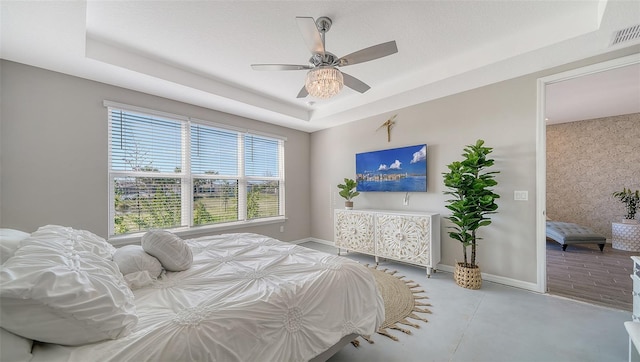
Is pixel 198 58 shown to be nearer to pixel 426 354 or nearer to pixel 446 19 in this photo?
pixel 446 19

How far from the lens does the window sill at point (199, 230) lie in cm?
309

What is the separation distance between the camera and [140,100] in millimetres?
3299

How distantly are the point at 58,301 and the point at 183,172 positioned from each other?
3.13m

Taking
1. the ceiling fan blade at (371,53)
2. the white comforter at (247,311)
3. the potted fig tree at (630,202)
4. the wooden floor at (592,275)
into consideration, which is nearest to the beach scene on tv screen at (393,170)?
the wooden floor at (592,275)

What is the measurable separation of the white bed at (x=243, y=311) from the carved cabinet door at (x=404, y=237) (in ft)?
5.77

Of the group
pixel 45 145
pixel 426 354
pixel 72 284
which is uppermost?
pixel 45 145

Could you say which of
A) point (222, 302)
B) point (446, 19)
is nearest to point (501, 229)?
point (446, 19)

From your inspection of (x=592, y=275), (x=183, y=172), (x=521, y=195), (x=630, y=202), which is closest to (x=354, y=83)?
(x=521, y=195)

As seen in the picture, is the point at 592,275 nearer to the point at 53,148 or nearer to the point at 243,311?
the point at 243,311

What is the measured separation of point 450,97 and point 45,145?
5057mm

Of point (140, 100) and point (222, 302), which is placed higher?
point (140, 100)

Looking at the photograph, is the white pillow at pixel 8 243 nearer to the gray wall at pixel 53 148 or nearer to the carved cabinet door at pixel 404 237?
the gray wall at pixel 53 148

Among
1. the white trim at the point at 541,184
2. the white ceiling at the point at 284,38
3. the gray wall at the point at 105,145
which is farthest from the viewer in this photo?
the white trim at the point at 541,184

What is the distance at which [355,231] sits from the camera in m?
4.09
